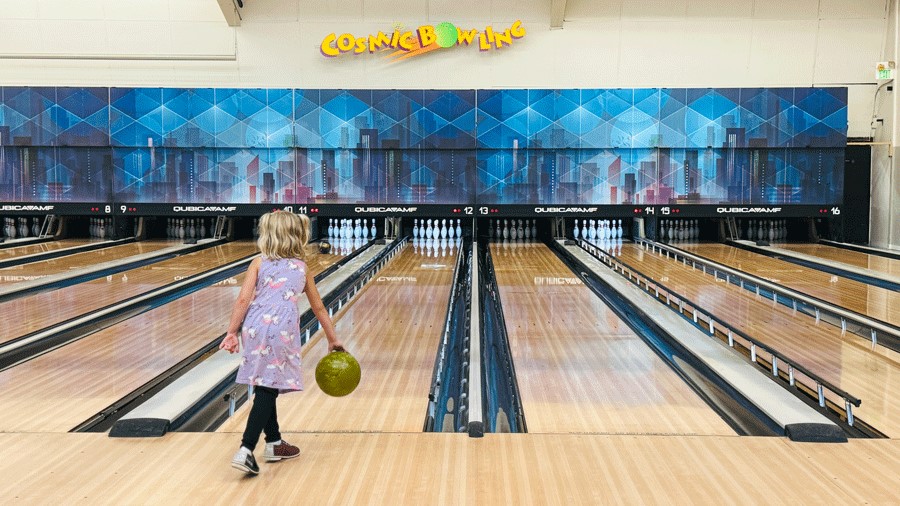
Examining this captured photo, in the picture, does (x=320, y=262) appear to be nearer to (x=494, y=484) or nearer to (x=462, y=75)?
(x=462, y=75)

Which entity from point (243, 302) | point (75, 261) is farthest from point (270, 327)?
point (75, 261)

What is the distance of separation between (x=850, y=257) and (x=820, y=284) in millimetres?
2126

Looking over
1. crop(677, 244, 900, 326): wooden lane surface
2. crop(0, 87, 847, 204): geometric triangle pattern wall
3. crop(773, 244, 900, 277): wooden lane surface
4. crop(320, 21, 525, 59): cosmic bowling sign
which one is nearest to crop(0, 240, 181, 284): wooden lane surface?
crop(0, 87, 847, 204): geometric triangle pattern wall

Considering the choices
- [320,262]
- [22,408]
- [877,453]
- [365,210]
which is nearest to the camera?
[877,453]

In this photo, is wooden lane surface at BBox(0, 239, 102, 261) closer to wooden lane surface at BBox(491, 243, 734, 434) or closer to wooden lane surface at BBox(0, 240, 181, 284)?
wooden lane surface at BBox(0, 240, 181, 284)

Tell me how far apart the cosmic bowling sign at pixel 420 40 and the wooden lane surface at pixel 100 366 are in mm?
5485

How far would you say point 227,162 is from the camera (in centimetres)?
1020

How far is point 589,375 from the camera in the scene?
158 inches

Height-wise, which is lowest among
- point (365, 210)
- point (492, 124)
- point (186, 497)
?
point (186, 497)

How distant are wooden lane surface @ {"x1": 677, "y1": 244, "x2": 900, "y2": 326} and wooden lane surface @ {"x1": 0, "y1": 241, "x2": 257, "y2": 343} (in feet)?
16.3

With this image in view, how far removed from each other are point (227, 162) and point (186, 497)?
26.9 feet

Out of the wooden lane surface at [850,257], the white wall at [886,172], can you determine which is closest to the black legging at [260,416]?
the wooden lane surface at [850,257]

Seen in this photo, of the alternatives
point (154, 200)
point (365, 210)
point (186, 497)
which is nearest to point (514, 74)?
point (365, 210)

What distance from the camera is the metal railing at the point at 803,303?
15.9 ft
